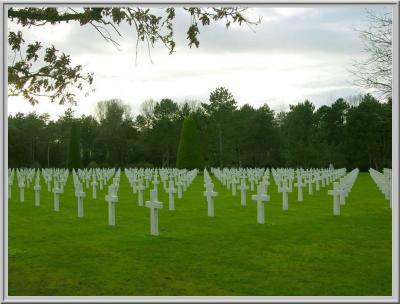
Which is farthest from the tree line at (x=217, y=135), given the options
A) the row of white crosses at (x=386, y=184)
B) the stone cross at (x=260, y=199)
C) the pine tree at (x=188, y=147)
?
the stone cross at (x=260, y=199)

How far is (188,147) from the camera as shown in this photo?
30.6 metres

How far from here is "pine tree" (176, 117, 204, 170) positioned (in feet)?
99.7

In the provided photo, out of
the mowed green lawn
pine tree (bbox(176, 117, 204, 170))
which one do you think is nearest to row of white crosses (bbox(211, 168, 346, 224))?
the mowed green lawn

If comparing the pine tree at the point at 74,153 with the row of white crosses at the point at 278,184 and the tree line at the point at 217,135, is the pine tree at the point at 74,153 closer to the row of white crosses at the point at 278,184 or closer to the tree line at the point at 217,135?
the tree line at the point at 217,135

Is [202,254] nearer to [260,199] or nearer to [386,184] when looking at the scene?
[260,199]

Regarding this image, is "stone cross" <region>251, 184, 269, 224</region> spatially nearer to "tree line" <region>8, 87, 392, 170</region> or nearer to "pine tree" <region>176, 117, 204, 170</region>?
"pine tree" <region>176, 117, 204, 170</region>

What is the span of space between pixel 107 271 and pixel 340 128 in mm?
36803

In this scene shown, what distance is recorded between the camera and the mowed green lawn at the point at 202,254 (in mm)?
5625

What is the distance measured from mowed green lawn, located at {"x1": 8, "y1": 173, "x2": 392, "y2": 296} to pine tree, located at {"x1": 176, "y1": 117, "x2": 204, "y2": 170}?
61.1 feet

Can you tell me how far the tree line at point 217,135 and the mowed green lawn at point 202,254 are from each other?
72.6 feet

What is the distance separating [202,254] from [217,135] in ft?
90.3

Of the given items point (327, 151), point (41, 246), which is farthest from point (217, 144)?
point (41, 246)

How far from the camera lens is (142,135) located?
35906 millimetres

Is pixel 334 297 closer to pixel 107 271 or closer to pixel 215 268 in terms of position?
pixel 215 268
